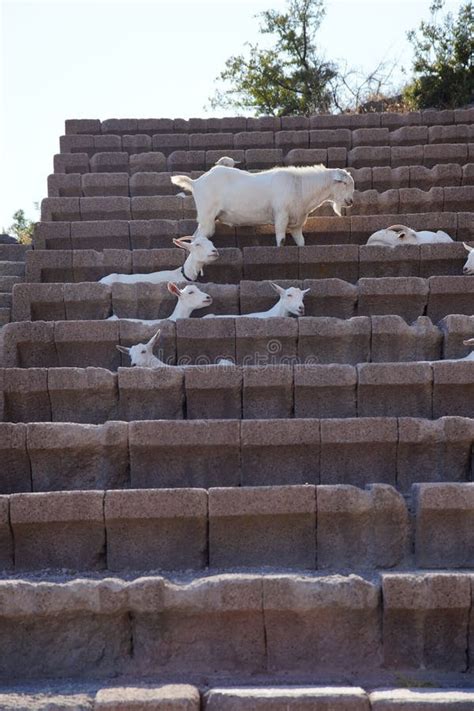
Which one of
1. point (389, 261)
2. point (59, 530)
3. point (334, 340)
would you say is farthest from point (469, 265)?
point (59, 530)

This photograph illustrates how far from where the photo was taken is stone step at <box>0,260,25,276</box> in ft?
38.6

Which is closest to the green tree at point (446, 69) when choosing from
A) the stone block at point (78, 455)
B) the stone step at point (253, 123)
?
the stone step at point (253, 123)

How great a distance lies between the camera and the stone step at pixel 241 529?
7.35 meters

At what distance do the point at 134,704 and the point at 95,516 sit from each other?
174 cm

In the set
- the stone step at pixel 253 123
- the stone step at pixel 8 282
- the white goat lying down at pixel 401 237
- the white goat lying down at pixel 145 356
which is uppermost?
the stone step at pixel 253 123

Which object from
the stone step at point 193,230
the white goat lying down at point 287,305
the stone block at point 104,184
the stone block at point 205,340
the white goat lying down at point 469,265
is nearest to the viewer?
the stone block at point 205,340

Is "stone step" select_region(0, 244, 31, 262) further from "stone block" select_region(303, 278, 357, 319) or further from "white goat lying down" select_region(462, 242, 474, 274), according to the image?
"white goat lying down" select_region(462, 242, 474, 274)

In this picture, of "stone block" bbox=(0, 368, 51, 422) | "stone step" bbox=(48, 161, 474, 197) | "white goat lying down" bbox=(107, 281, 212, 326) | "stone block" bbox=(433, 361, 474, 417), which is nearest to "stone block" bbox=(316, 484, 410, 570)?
"stone block" bbox=(433, 361, 474, 417)

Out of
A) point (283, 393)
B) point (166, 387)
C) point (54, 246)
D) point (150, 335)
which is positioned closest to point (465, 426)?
point (283, 393)

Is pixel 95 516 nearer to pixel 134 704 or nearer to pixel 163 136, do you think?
pixel 134 704

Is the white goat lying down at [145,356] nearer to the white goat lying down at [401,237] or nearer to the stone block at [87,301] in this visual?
the stone block at [87,301]

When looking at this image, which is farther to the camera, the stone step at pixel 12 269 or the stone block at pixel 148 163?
the stone block at pixel 148 163

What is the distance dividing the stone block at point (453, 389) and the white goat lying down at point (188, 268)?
9.78 ft

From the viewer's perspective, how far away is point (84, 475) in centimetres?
817
